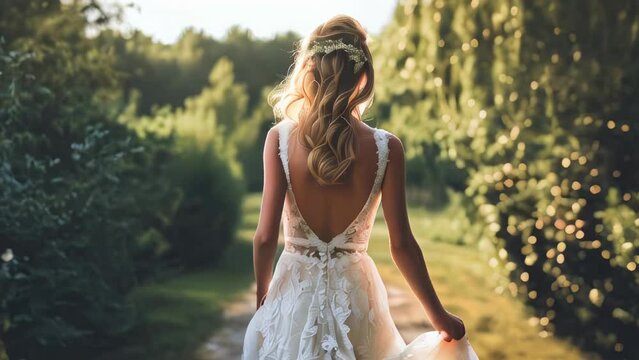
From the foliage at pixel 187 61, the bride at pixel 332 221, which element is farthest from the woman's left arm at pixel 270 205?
the foliage at pixel 187 61

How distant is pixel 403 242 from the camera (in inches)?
75.6

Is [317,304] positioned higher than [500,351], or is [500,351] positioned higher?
[317,304]

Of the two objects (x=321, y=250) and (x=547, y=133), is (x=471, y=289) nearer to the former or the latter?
(x=547, y=133)

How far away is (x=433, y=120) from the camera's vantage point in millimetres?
4699

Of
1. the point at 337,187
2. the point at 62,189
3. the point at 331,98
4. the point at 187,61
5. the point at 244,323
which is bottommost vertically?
the point at 244,323

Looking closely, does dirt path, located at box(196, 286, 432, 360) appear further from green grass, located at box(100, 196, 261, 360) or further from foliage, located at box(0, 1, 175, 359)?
foliage, located at box(0, 1, 175, 359)

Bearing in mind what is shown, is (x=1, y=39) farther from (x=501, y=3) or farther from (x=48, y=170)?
(x=501, y=3)

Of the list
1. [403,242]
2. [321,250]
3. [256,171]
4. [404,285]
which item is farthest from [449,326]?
[404,285]

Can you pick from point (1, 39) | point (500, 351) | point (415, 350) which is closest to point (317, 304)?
point (415, 350)

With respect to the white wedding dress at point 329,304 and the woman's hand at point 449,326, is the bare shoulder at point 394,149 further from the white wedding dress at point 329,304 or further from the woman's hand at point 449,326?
the woman's hand at point 449,326

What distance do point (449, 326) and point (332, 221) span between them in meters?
0.36

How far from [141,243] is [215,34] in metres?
1.18

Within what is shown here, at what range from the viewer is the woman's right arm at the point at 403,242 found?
190 centimetres

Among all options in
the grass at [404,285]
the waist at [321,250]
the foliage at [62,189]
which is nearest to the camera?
the waist at [321,250]
